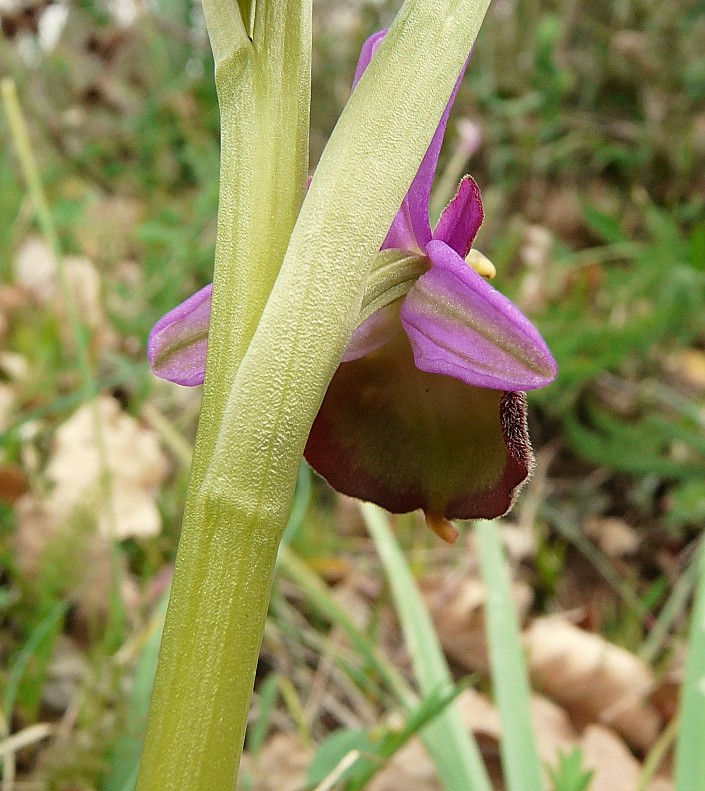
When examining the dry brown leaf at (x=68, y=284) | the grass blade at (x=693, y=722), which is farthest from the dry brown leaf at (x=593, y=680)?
the dry brown leaf at (x=68, y=284)

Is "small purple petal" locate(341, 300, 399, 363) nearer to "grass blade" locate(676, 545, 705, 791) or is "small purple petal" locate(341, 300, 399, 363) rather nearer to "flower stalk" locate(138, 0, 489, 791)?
"flower stalk" locate(138, 0, 489, 791)

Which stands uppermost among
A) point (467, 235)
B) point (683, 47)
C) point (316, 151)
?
point (467, 235)

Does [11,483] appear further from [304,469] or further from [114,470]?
[304,469]

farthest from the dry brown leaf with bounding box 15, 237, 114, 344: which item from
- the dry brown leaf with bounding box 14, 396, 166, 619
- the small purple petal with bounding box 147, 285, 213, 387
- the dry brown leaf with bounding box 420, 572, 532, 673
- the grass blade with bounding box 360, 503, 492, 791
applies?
the small purple petal with bounding box 147, 285, 213, 387

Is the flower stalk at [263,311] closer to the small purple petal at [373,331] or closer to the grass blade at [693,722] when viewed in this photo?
the small purple petal at [373,331]

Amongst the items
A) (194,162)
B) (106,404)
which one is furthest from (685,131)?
(106,404)

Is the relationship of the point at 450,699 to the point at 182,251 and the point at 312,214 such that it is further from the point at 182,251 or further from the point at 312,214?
the point at 182,251
